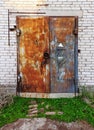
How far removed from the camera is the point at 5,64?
8.13 meters

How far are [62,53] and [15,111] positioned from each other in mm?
1615

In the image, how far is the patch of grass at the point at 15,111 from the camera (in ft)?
22.9

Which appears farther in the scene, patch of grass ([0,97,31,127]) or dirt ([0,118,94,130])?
patch of grass ([0,97,31,127])

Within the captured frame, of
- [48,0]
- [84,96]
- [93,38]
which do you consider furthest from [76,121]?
[48,0]

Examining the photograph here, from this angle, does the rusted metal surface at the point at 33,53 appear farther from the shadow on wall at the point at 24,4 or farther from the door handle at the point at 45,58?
the shadow on wall at the point at 24,4

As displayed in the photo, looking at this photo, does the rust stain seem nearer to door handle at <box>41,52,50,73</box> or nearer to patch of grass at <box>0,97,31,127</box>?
door handle at <box>41,52,50,73</box>

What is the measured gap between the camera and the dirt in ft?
21.7

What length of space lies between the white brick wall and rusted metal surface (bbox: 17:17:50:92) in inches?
7.1

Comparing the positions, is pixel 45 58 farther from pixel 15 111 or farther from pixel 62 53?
pixel 15 111

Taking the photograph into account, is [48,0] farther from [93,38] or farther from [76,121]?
[76,121]

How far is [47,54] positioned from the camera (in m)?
8.00

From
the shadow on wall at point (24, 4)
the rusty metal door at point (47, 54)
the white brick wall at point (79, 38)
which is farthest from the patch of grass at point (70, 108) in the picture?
the shadow on wall at point (24, 4)

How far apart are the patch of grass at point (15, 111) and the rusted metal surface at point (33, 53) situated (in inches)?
11.7

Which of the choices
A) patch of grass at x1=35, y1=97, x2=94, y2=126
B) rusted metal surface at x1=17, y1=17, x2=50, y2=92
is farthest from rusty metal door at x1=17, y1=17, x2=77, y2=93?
patch of grass at x1=35, y1=97, x2=94, y2=126
